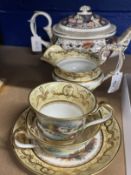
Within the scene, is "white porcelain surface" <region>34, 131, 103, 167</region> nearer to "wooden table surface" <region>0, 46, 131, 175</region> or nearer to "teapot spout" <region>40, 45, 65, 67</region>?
"wooden table surface" <region>0, 46, 131, 175</region>

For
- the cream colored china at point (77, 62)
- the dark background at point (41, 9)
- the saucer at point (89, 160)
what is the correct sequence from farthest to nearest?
the dark background at point (41, 9) → the cream colored china at point (77, 62) → the saucer at point (89, 160)

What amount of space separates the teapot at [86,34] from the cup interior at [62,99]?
198mm

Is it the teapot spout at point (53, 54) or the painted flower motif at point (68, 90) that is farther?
the teapot spout at point (53, 54)

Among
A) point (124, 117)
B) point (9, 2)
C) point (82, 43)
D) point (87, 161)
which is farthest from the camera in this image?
point (9, 2)

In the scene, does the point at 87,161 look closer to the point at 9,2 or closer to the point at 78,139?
the point at 78,139

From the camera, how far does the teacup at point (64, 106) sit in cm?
Result: 42

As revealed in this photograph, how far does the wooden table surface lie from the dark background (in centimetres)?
6

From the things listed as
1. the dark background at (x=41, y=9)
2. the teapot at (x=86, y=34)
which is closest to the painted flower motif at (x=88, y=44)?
the teapot at (x=86, y=34)

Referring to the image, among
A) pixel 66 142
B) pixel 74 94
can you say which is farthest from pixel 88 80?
pixel 66 142

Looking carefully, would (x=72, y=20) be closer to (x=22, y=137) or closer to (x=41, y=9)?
(x=41, y=9)

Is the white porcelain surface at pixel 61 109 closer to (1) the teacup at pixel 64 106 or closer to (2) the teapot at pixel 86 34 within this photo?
(1) the teacup at pixel 64 106

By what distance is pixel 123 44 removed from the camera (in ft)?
2.18

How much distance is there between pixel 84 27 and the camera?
2.19ft

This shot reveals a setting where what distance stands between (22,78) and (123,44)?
0.28 meters
